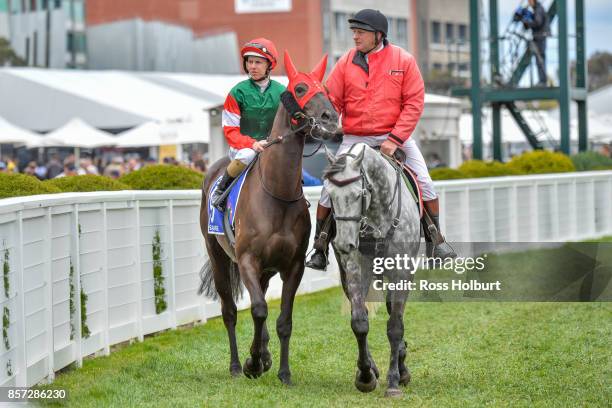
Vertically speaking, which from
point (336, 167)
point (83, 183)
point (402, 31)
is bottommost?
point (83, 183)

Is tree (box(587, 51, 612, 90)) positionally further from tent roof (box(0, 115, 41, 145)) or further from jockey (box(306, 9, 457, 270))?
jockey (box(306, 9, 457, 270))

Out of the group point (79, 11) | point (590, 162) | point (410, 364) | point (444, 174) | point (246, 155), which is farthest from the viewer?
point (79, 11)

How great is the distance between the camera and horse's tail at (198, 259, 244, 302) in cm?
916

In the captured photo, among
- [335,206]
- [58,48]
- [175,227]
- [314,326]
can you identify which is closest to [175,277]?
[175,227]

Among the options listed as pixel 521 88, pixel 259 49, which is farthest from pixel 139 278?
pixel 521 88

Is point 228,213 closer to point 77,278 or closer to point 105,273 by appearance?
point 77,278

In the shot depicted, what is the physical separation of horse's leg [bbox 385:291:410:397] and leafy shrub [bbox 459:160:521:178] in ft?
34.1

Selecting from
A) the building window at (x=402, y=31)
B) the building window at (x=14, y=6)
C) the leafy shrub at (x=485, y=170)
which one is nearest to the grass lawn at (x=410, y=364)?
the leafy shrub at (x=485, y=170)

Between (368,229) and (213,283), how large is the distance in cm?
253

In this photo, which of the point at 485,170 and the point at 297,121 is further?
the point at 485,170

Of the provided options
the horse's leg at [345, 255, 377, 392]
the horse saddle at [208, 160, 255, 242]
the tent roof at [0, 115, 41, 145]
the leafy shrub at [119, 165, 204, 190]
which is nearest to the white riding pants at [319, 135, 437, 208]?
the horse saddle at [208, 160, 255, 242]

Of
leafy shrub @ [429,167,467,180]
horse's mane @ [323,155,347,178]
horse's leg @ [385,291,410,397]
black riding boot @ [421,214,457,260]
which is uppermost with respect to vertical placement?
horse's mane @ [323,155,347,178]

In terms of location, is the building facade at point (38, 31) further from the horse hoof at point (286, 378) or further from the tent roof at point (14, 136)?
the horse hoof at point (286, 378)

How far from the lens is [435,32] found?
65.6 m
